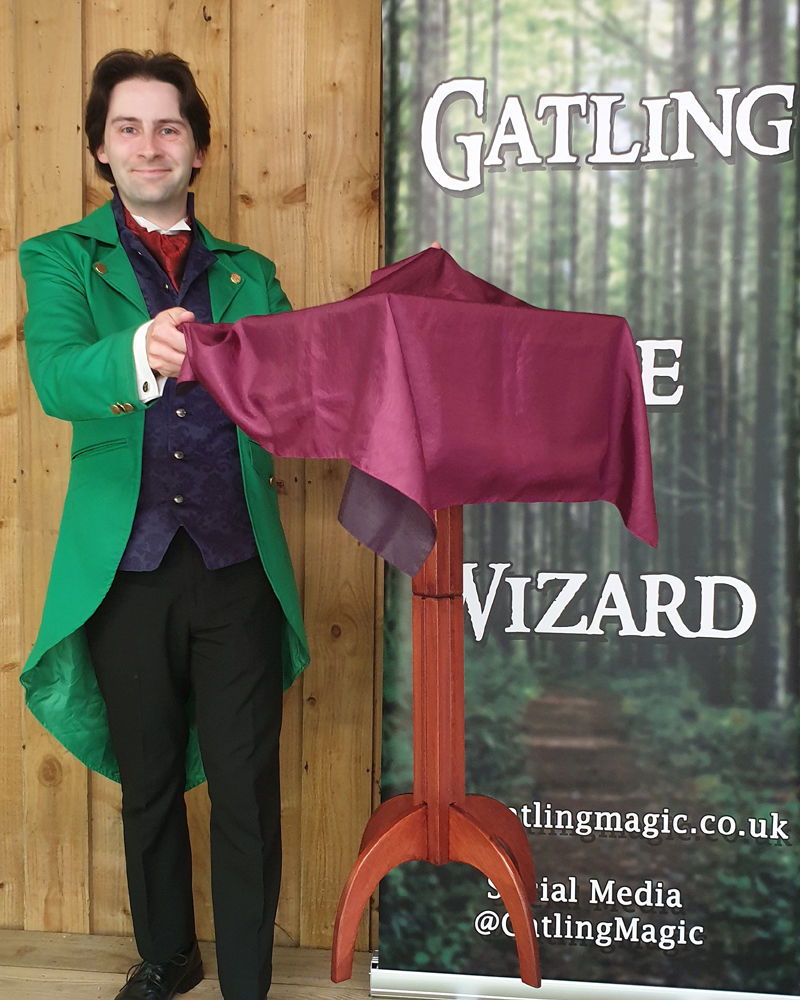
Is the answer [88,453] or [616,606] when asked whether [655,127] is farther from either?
[88,453]

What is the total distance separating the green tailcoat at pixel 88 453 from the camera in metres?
1.49

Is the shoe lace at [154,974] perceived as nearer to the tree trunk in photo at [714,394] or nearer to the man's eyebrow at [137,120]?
the tree trunk in photo at [714,394]

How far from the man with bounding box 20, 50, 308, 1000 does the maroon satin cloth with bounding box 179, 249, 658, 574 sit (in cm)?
38

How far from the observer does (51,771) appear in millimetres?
2105

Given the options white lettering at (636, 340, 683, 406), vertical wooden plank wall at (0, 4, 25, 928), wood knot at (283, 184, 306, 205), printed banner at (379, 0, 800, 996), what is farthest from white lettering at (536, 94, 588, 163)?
vertical wooden plank wall at (0, 4, 25, 928)

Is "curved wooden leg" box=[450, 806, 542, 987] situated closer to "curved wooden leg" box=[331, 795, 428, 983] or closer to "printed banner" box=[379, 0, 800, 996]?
"curved wooden leg" box=[331, 795, 428, 983]

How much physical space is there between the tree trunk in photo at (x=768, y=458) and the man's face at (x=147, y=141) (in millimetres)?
1017

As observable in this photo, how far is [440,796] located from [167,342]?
2.42 ft

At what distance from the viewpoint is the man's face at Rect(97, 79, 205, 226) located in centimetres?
155

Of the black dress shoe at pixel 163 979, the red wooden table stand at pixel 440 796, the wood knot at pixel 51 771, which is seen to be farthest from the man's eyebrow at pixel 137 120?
the black dress shoe at pixel 163 979

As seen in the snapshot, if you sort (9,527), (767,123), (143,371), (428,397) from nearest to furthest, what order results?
(428,397), (143,371), (767,123), (9,527)

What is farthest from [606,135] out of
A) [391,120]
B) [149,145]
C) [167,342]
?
[167,342]

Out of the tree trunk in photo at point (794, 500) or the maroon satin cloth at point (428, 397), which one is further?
the tree trunk in photo at point (794, 500)

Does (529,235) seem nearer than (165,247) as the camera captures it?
No
